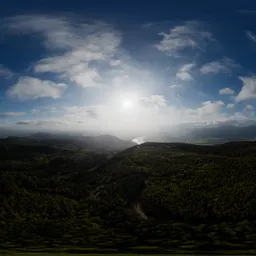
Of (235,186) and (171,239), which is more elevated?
(235,186)

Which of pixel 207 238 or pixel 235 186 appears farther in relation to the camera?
pixel 235 186

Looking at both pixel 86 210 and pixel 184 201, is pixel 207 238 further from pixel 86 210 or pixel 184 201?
pixel 86 210

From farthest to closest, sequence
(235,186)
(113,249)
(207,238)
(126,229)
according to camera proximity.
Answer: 1. (235,186)
2. (126,229)
3. (207,238)
4. (113,249)

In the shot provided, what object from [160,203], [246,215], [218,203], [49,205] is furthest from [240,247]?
[49,205]

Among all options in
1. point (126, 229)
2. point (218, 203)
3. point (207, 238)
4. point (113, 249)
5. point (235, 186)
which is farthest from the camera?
point (235, 186)

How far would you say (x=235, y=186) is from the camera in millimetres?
189625

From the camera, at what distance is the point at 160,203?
188m

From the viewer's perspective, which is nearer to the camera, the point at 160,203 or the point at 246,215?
the point at 246,215

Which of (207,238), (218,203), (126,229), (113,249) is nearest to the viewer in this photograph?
(113,249)

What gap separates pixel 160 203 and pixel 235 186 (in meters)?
49.0

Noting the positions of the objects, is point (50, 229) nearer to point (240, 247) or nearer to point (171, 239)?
point (171, 239)

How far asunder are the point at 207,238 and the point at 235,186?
64231 millimetres

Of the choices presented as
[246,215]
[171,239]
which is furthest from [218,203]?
[171,239]

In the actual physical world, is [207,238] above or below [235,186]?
below
